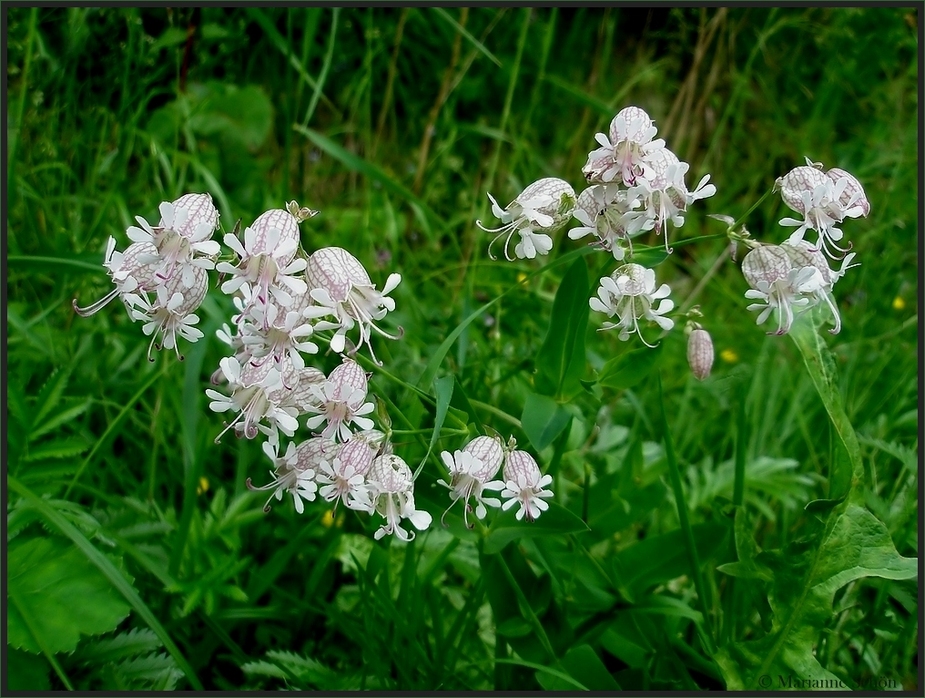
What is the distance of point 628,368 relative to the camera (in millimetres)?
1342

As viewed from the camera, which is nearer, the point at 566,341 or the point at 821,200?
the point at 821,200

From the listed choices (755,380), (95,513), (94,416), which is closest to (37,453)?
(95,513)

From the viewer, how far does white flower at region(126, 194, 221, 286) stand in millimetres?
1027

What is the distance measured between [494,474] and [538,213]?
1.32ft

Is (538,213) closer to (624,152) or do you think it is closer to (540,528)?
(624,152)

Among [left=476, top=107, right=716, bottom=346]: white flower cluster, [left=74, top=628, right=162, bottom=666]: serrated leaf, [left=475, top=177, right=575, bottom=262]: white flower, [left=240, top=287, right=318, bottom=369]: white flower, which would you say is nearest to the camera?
[left=240, top=287, right=318, bottom=369]: white flower

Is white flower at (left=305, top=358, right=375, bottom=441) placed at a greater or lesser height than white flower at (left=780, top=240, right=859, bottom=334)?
lesser

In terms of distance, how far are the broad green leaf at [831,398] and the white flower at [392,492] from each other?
2.36ft

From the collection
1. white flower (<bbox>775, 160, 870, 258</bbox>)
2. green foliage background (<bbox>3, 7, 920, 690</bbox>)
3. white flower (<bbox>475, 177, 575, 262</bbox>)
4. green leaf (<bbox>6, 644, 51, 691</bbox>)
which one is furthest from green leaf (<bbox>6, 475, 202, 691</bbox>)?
white flower (<bbox>775, 160, 870, 258</bbox>)

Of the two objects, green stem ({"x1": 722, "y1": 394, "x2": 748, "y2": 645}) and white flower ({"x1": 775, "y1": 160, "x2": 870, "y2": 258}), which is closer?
white flower ({"x1": 775, "y1": 160, "x2": 870, "y2": 258})

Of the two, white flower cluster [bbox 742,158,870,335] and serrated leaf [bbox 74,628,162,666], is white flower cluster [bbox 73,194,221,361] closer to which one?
serrated leaf [bbox 74,628,162,666]

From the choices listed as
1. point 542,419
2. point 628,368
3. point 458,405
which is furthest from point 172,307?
point 628,368

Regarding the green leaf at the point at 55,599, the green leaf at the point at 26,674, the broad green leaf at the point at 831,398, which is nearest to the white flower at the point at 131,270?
the green leaf at the point at 55,599

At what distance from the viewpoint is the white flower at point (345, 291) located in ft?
3.46
